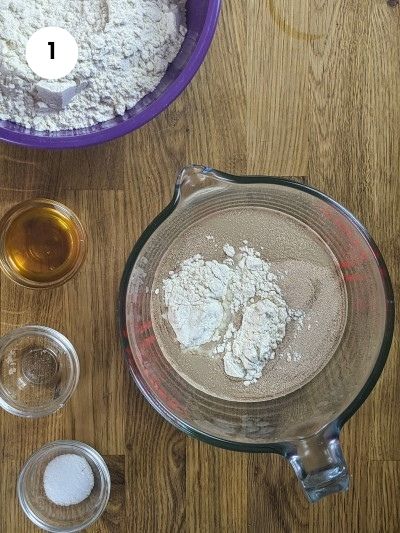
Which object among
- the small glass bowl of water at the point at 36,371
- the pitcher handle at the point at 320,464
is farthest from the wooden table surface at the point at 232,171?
the pitcher handle at the point at 320,464

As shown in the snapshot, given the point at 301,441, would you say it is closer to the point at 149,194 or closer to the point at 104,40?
the point at 149,194

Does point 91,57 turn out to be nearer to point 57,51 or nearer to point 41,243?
point 57,51

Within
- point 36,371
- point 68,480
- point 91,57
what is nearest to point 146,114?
point 91,57

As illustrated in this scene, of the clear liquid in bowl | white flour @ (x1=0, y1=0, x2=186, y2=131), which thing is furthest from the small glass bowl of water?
white flour @ (x1=0, y1=0, x2=186, y2=131)

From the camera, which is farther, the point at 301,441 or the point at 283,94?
the point at 283,94

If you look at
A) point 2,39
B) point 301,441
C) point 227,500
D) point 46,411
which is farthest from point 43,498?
point 2,39

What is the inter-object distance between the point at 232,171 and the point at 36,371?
34 cm

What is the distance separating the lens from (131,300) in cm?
87

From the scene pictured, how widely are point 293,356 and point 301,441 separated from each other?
0.13 meters

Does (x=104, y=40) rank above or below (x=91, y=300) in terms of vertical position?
above

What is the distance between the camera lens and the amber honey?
0.94m

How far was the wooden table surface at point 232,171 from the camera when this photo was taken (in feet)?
3.09

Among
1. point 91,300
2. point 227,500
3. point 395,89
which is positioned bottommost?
Answer: point 227,500

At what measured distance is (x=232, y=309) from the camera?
0.88m
